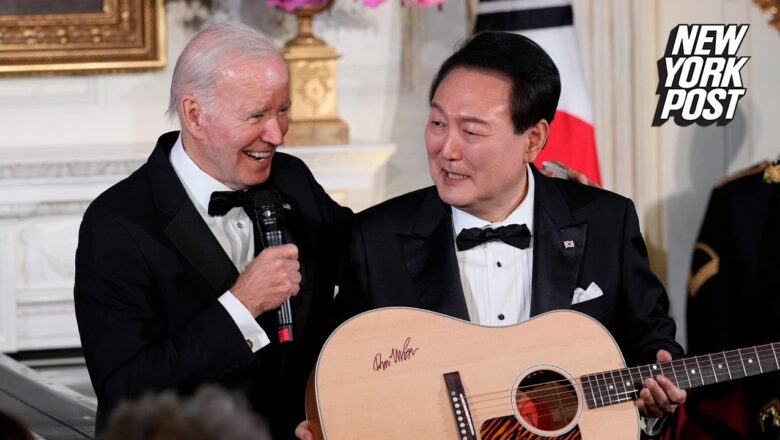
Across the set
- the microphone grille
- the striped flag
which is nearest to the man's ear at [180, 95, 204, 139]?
the microphone grille

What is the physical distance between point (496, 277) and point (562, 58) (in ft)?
5.88

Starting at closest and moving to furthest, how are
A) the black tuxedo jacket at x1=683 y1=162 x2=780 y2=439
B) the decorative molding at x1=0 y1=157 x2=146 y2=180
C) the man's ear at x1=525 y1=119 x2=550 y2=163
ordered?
the man's ear at x1=525 y1=119 x2=550 y2=163 < the black tuxedo jacket at x1=683 y1=162 x2=780 y2=439 < the decorative molding at x1=0 y1=157 x2=146 y2=180

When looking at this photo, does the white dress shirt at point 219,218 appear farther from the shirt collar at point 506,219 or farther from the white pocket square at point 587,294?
the white pocket square at point 587,294

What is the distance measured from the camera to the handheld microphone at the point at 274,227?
99.6 inches

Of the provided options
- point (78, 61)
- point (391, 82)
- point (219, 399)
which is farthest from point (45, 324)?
point (219, 399)

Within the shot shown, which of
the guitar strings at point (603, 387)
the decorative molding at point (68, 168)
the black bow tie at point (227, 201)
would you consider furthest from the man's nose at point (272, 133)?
the decorative molding at point (68, 168)

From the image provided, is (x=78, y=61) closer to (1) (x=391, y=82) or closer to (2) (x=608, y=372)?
(1) (x=391, y=82)

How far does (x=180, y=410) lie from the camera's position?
128 cm

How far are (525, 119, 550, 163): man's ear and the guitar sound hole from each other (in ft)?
1.80

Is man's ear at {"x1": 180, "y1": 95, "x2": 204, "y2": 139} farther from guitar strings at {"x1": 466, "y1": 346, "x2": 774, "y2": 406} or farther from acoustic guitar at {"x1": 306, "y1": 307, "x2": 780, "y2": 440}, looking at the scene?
guitar strings at {"x1": 466, "y1": 346, "x2": 774, "y2": 406}

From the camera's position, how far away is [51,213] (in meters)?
4.55

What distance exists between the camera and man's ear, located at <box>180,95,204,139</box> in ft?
8.92

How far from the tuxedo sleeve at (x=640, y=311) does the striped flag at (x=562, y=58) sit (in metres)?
1.53

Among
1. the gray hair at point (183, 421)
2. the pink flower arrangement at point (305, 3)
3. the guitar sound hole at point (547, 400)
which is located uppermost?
the pink flower arrangement at point (305, 3)
